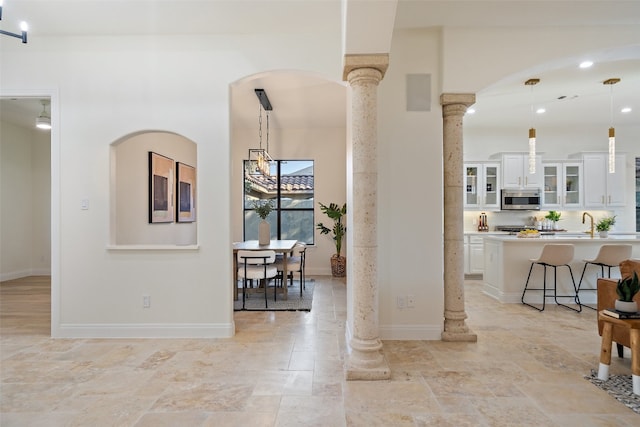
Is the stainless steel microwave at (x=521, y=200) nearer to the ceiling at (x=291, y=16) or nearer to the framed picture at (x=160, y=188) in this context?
the ceiling at (x=291, y=16)

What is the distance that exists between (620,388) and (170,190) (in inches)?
258

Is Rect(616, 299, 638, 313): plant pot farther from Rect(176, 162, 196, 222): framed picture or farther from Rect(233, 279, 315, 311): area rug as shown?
Rect(176, 162, 196, 222): framed picture

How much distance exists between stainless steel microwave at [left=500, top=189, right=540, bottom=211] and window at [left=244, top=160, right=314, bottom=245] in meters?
4.07

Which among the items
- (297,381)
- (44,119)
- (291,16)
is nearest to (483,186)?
(291,16)

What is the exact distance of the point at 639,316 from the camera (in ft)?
7.86

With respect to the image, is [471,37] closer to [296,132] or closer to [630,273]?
[630,273]

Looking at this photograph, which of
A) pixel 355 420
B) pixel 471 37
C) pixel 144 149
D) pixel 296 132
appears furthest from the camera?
pixel 296 132

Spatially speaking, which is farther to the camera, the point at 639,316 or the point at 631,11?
the point at 631,11

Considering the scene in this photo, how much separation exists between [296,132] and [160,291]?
15.0ft

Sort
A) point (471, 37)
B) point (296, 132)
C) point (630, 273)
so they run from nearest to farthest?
point (630, 273) → point (471, 37) → point (296, 132)

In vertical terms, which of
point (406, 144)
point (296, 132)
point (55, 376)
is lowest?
point (55, 376)

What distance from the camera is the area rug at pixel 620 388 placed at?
2.27 meters

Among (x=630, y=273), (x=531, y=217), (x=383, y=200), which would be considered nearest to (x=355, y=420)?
(x=383, y=200)

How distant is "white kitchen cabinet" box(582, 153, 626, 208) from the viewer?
6867mm
